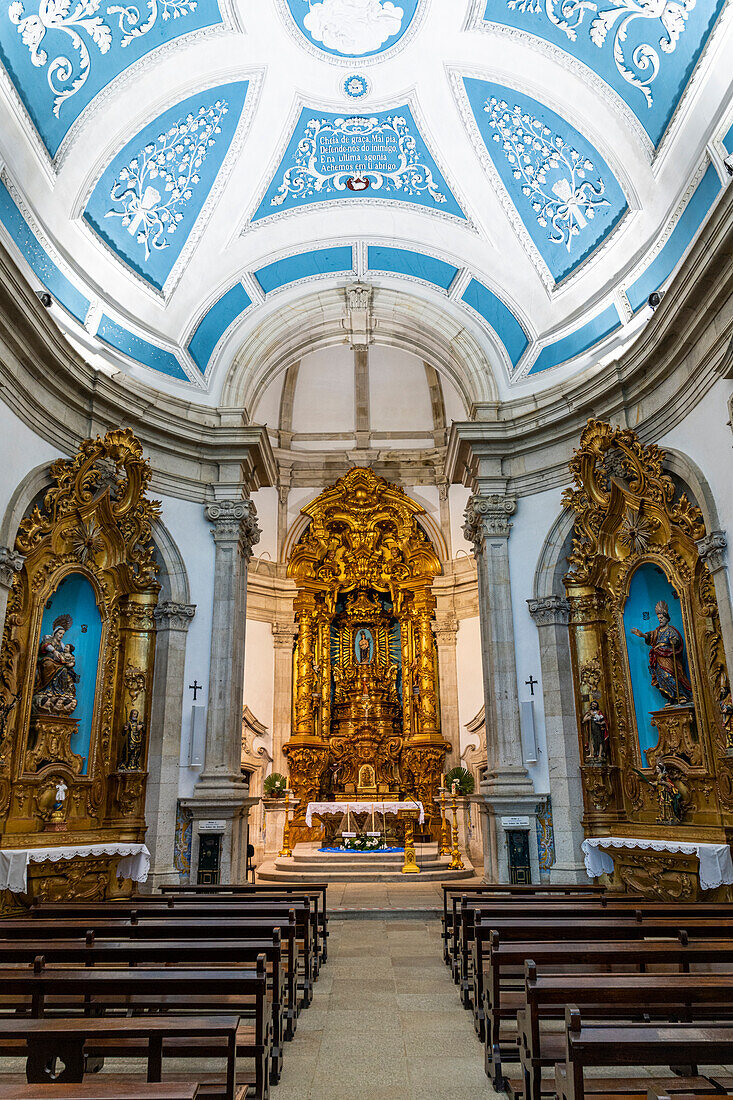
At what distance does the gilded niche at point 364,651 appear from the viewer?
19.8m

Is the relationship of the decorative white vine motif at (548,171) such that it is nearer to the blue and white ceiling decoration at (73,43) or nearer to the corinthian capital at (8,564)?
the blue and white ceiling decoration at (73,43)

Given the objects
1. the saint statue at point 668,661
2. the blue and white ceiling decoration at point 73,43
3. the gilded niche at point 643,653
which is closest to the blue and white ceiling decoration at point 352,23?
the blue and white ceiling decoration at point 73,43

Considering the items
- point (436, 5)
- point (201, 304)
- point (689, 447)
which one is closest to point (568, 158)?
point (436, 5)

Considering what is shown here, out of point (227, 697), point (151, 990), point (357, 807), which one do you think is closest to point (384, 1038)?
point (151, 990)

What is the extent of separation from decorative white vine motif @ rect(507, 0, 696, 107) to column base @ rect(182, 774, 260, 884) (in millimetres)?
11731

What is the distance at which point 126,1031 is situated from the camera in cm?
311

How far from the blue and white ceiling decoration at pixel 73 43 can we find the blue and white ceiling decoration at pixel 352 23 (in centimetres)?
132

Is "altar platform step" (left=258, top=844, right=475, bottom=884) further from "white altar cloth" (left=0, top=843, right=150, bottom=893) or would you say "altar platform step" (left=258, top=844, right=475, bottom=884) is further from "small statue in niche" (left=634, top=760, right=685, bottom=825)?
"small statue in niche" (left=634, top=760, right=685, bottom=825)

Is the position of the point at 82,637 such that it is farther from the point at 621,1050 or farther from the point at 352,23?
the point at 621,1050

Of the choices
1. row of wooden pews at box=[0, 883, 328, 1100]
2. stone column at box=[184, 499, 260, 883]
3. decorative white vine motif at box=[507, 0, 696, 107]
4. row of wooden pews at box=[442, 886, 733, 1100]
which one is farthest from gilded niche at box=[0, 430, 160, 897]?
decorative white vine motif at box=[507, 0, 696, 107]

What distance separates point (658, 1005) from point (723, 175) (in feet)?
30.3

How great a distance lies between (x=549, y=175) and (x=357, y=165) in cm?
343

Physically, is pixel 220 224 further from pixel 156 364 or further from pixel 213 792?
pixel 213 792

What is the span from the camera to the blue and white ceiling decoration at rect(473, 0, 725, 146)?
969 cm
